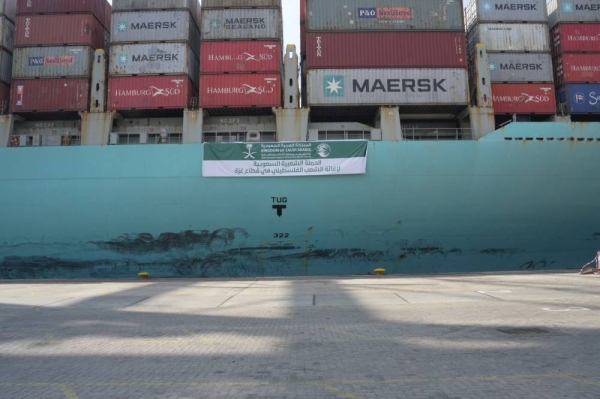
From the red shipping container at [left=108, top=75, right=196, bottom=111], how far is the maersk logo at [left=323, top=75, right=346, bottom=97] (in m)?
6.96

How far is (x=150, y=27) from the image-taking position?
20312 mm

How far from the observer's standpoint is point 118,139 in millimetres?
20781

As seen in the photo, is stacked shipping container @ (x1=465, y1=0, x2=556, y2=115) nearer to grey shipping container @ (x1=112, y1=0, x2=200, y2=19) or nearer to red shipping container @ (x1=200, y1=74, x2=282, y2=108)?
red shipping container @ (x1=200, y1=74, x2=282, y2=108)

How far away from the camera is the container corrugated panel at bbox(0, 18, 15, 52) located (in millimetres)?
21531

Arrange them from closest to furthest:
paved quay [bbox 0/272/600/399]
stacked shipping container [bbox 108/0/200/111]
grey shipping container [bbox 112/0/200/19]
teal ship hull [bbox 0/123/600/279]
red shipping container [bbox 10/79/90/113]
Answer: paved quay [bbox 0/272/600/399], teal ship hull [bbox 0/123/600/279], stacked shipping container [bbox 108/0/200/111], red shipping container [bbox 10/79/90/113], grey shipping container [bbox 112/0/200/19]

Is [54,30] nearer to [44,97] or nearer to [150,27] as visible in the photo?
[44,97]

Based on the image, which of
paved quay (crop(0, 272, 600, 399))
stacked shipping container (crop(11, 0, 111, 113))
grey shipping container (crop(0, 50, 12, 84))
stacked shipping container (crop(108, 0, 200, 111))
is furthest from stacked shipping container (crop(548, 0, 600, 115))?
grey shipping container (crop(0, 50, 12, 84))

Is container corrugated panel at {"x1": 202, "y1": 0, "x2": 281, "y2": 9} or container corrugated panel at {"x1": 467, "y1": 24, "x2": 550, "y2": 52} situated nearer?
container corrugated panel at {"x1": 202, "y1": 0, "x2": 281, "y2": 9}

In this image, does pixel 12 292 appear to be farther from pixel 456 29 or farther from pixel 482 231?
pixel 456 29

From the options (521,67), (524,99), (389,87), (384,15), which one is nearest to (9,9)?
(384,15)

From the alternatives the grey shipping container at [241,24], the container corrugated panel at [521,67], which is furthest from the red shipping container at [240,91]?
the container corrugated panel at [521,67]

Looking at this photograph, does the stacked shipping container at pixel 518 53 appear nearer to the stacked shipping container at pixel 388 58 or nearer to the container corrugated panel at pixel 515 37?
the container corrugated panel at pixel 515 37

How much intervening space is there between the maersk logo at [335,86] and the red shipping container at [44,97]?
481 inches

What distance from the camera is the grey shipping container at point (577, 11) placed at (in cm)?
2077
